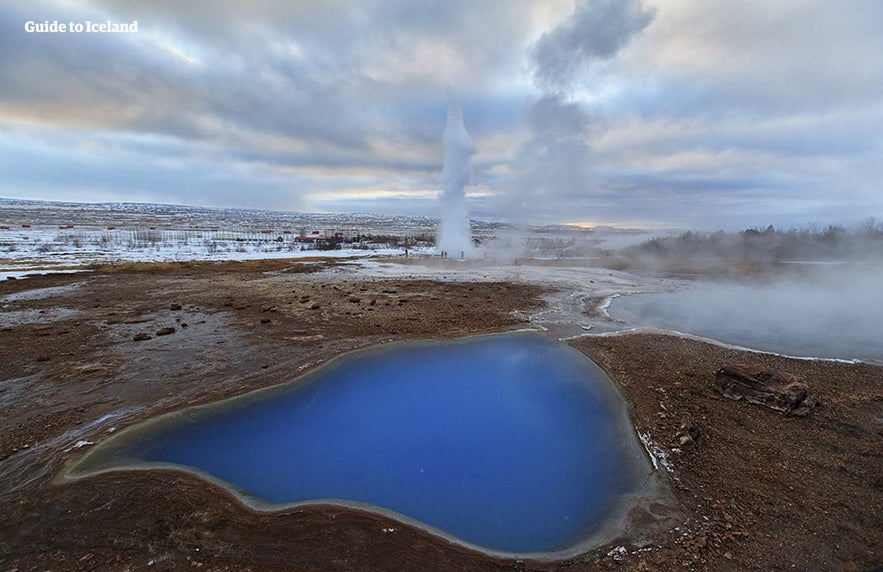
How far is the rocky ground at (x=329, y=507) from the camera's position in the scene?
3.15 m

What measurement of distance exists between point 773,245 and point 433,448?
4028cm

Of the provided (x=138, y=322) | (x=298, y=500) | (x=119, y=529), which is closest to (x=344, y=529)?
(x=298, y=500)

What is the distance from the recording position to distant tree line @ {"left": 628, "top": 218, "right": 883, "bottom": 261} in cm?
3036

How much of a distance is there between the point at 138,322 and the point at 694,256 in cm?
3555

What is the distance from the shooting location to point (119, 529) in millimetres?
3318

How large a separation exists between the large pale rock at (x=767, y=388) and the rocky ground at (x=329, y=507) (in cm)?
14

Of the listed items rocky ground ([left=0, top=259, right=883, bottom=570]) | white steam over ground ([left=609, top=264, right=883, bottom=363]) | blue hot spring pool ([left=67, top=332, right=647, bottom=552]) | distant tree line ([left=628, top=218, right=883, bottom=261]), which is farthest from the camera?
distant tree line ([left=628, top=218, right=883, bottom=261])

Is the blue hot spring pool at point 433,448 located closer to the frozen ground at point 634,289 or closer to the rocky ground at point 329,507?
the rocky ground at point 329,507

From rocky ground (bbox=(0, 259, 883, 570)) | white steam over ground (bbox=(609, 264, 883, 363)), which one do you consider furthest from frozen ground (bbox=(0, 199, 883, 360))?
rocky ground (bbox=(0, 259, 883, 570))

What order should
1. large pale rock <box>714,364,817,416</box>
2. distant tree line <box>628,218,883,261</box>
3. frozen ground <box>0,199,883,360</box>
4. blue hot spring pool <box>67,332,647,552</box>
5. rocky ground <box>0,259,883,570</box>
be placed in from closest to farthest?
rocky ground <box>0,259,883,570</box>
blue hot spring pool <box>67,332,647,552</box>
large pale rock <box>714,364,817,416</box>
frozen ground <box>0,199,883,360</box>
distant tree line <box>628,218,883,261</box>

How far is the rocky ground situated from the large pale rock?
14 centimetres

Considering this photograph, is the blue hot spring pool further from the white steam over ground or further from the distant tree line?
the distant tree line

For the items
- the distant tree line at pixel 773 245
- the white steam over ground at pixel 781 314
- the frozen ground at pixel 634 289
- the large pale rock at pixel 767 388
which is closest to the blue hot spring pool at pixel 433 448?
the large pale rock at pixel 767 388

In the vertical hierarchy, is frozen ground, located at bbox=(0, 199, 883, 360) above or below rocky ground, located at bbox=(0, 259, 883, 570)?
above
